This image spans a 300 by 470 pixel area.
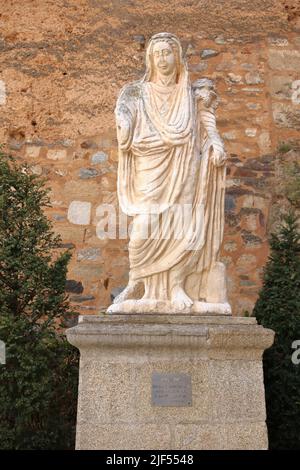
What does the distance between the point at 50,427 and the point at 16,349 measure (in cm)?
65

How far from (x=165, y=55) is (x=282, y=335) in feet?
7.82

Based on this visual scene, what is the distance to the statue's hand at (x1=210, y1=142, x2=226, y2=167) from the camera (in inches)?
157

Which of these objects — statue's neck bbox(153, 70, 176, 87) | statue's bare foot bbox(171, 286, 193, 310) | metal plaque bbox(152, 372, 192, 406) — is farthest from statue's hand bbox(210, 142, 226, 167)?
metal plaque bbox(152, 372, 192, 406)

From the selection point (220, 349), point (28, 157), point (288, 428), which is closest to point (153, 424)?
point (220, 349)

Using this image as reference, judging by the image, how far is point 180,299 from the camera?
3760mm

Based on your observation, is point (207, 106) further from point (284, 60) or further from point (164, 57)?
point (284, 60)

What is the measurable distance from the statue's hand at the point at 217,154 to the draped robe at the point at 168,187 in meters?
0.03

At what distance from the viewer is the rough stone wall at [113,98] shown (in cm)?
682

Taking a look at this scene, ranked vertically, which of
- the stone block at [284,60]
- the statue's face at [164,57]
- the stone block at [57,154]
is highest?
the stone block at [284,60]

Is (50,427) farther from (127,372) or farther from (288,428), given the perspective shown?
(288,428)

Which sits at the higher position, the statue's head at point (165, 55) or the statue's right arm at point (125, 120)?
the statue's head at point (165, 55)

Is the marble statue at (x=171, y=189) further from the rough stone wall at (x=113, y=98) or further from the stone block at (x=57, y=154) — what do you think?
the stone block at (x=57, y=154)

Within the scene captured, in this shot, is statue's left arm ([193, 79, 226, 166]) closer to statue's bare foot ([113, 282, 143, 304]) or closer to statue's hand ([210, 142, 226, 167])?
statue's hand ([210, 142, 226, 167])

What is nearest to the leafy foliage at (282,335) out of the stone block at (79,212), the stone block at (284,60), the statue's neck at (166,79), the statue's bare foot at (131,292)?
the statue's bare foot at (131,292)
